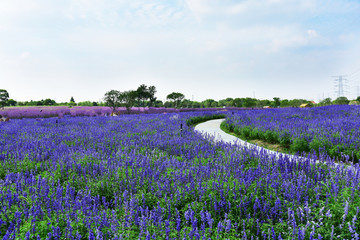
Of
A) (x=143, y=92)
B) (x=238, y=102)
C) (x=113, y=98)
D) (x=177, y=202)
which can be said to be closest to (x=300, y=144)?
(x=177, y=202)

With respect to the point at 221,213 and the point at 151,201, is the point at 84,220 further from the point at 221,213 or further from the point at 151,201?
the point at 221,213

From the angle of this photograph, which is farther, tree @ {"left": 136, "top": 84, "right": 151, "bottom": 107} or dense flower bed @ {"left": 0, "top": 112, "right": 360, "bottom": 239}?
tree @ {"left": 136, "top": 84, "right": 151, "bottom": 107}

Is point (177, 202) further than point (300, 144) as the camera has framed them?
No

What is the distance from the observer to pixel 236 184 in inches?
132

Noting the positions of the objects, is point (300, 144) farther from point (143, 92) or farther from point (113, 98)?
point (143, 92)

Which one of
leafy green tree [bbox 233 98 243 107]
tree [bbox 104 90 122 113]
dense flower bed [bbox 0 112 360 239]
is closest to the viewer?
dense flower bed [bbox 0 112 360 239]

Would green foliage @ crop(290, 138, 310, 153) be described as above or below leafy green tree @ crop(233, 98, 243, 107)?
below

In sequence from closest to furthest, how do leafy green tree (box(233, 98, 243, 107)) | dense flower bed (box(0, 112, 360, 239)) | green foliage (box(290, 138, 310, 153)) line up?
dense flower bed (box(0, 112, 360, 239)), green foliage (box(290, 138, 310, 153)), leafy green tree (box(233, 98, 243, 107))

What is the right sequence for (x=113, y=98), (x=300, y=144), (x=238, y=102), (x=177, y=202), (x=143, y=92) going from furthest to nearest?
(x=238, y=102) → (x=143, y=92) → (x=113, y=98) → (x=300, y=144) → (x=177, y=202)

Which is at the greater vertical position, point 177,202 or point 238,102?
point 238,102

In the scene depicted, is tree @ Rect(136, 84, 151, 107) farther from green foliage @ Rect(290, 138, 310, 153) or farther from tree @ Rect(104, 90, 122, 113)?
green foliage @ Rect(290, 138, 310, 153)

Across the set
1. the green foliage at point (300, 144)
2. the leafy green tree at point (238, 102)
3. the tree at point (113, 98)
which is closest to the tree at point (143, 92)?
the tree at point (113, 98)

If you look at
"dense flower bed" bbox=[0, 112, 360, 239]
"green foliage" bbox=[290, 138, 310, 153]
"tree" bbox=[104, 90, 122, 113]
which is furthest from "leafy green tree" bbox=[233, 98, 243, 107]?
"dense flower bed" bbox=[0, 112, 360, 239]

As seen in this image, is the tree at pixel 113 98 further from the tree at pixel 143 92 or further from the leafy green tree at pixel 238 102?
the leafy green tree at pixel 238 102
